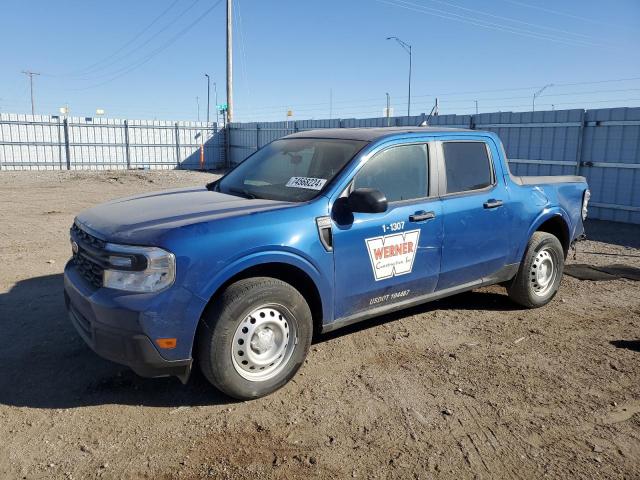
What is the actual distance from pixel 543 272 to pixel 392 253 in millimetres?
2386

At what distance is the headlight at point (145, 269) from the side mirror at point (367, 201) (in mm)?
1344

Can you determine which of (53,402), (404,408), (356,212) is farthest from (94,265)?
(404,408)

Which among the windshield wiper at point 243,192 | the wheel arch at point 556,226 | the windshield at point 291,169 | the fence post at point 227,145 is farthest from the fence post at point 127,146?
the wheel arch at point 556,226

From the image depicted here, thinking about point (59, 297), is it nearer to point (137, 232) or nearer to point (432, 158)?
point (137, 232)

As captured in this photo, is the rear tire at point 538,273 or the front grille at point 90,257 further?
the rear tire at point 538,273

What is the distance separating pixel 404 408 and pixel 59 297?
4.02 metres

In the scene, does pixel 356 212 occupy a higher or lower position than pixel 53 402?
higher

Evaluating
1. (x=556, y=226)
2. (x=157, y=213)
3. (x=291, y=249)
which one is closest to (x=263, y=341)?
(x=291, y=249)

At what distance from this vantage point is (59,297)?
581cm

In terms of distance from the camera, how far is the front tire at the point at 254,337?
3.47m

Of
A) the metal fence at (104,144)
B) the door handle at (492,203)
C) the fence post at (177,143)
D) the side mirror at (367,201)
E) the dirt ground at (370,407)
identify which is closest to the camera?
the dirt ground at (370,407)

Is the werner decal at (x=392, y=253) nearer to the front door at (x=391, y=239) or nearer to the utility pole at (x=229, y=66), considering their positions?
the front door at (x=391, y=239)

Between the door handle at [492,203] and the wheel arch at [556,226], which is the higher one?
the door handle at [492,203]

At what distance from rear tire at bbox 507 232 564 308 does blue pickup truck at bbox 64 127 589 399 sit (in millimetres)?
31
